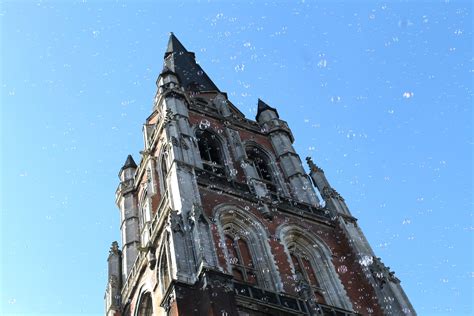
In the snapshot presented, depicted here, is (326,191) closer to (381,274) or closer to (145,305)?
(381,274)

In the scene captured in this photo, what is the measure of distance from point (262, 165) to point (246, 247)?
927cm

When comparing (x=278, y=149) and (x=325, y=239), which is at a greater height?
(x=278, y=149)

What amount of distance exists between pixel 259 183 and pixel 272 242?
4.06 metres

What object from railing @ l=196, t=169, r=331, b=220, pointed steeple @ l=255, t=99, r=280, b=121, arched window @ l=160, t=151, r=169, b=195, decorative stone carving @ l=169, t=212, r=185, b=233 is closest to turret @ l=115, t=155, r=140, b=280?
arched window @ l=160, t=151, r=169, b=195

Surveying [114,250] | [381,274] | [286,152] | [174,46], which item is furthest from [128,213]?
[174,46]

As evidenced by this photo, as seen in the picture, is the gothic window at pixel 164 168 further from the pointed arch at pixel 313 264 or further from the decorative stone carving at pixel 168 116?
the pointed arch at pixel 313 264

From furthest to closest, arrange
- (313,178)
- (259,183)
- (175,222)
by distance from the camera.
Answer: (313,178)
(259,183)
(175,222)

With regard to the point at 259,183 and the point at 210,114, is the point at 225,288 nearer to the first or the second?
the point at 259,183

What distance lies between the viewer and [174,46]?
47.8 meters

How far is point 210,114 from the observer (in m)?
34.3

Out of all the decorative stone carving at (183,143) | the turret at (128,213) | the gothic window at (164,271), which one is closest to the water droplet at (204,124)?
the decorative stone carving at (183,143)

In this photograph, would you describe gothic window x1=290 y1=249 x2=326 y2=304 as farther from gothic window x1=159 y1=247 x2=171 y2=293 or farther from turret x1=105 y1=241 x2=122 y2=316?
turret x1=105 y1=241 x2=122 y2=316

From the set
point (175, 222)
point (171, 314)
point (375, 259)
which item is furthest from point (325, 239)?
point (171, 314)

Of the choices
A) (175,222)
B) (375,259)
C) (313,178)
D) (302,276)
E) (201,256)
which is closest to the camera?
(201,256)
